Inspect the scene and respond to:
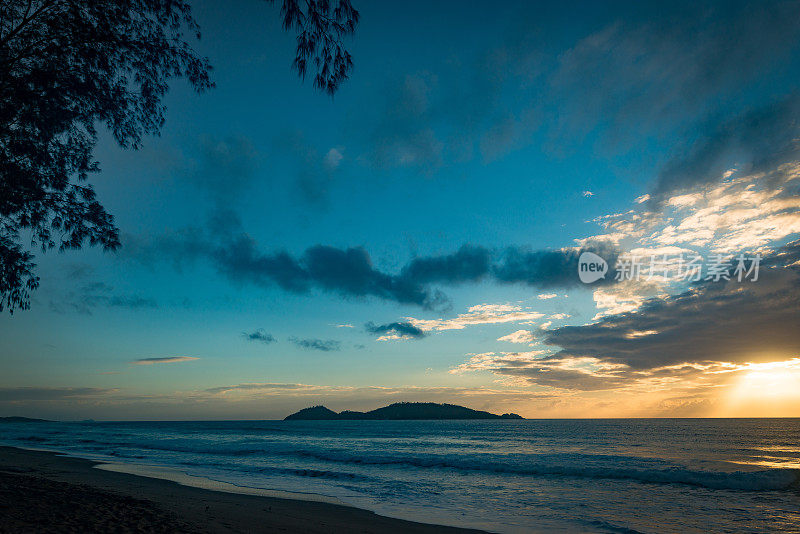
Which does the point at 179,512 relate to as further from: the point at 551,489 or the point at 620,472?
the point at 620,472

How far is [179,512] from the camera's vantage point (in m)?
12.3

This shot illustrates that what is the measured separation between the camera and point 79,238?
12.9m

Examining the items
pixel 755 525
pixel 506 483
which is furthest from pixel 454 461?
pixel 755 525

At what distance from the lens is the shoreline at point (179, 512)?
29.0 feet

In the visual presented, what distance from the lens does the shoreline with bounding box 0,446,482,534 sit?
883cm

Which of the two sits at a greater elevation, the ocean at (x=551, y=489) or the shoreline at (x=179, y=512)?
the shoreline at (x=179, y=512)

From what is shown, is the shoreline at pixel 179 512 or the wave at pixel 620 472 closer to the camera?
the shoreline at pixel 179 512

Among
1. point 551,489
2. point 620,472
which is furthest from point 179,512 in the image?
point 620,472

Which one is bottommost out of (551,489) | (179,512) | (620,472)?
(620,472)

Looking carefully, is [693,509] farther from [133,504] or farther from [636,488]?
[133,504]

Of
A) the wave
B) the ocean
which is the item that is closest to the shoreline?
the ocean

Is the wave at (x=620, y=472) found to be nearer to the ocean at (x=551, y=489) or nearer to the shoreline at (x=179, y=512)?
the ocean at (x=551, y=489)

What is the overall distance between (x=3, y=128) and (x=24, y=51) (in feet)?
7.18

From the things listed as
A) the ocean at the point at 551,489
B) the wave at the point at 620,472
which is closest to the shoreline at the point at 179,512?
the ocean at the point at 551,489
